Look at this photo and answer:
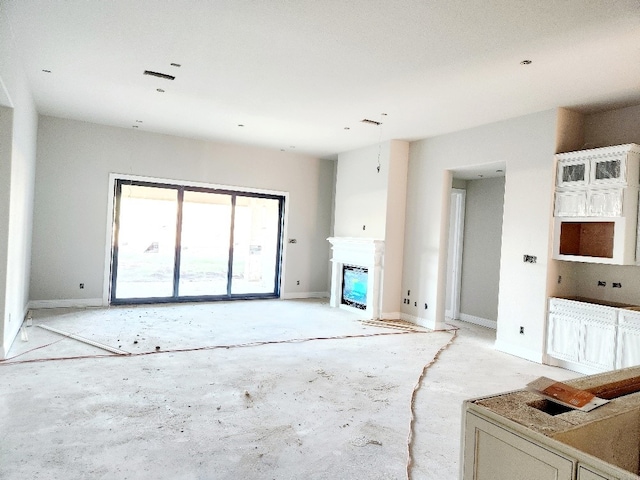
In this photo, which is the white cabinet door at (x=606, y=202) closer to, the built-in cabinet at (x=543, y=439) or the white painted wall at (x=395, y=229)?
the white painted wall at (x=395, y=229)

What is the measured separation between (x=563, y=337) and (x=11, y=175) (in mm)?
6253

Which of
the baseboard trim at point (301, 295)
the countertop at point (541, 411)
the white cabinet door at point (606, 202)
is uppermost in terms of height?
the white cabinet door at point (606, 202)

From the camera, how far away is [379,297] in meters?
7.66

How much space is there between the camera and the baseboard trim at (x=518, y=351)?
17.6 feet

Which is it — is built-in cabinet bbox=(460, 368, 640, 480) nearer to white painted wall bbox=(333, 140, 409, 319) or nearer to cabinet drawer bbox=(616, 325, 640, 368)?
cabinet drawer bbox=(616, 325, 640, 368)

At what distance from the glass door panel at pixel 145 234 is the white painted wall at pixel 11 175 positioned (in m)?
2.31

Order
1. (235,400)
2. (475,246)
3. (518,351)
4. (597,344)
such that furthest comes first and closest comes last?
1. (475,246)
2. (518,351)
3. (597,344)
4. (235,400)

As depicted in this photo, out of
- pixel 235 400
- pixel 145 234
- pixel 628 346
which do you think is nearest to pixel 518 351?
pixel 628 346

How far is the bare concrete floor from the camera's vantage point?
106 inches

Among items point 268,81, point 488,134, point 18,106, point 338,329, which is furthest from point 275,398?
point 488,134

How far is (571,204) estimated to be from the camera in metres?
5.15

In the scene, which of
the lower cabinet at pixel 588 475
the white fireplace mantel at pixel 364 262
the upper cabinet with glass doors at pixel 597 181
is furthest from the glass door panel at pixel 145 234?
the lower cabinet at pixel 588 475

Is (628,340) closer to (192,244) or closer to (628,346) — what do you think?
(628,346)

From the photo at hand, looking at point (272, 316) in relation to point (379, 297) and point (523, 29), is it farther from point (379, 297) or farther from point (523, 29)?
point (523, 29)
